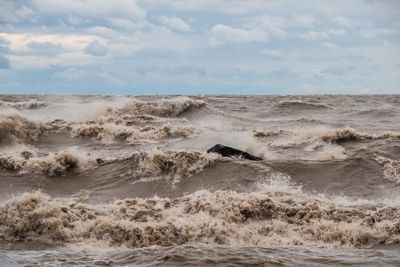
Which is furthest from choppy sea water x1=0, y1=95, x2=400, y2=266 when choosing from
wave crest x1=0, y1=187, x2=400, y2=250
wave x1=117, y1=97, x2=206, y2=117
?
wave x1=117, y1=97, x2=206, y2=117

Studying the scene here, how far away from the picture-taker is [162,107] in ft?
83.0

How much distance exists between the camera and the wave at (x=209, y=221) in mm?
7746

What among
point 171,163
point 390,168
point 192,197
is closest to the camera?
point 192,197

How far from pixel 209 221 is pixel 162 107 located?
681 inches

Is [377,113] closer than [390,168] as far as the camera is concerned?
No

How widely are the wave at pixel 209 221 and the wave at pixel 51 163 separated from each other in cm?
366

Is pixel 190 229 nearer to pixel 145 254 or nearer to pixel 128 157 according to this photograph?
pixel 145 254

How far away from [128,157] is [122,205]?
4142mm

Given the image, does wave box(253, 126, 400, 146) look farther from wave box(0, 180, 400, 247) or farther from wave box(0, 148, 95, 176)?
wave box(0, 180, 400, 247)

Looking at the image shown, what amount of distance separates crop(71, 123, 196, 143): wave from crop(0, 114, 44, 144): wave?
119 centimetres

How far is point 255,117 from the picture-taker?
83.1ft

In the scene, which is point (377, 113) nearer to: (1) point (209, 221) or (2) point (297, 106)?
(2) point (297, 106)

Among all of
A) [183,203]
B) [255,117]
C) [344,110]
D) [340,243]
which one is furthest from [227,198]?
[344,110]

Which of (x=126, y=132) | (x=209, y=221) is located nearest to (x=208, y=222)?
(x=209, y=221)
